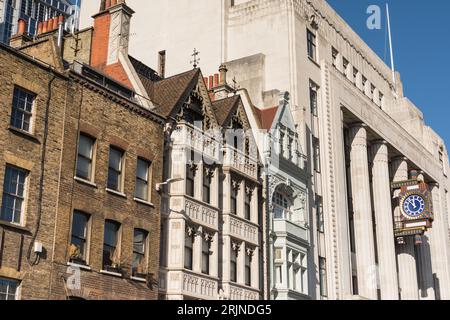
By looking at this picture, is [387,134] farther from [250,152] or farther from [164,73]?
[250,152]

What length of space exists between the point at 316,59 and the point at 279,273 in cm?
2307

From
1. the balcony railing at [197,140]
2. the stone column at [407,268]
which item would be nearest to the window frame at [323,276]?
the balcony railing at [197,140]

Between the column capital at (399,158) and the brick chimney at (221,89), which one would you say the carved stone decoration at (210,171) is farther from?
the column capital at (399,158)

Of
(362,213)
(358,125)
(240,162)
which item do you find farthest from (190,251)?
(358,125)

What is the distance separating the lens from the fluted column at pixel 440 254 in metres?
74.1

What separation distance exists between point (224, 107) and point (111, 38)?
7.86 meters

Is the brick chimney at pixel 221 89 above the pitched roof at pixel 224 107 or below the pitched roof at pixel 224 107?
above

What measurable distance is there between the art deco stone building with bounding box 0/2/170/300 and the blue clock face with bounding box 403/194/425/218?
121 feet

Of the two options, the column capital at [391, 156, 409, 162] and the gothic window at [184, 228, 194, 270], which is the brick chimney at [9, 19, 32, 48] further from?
the column capital at [391, 156, 409, 162]

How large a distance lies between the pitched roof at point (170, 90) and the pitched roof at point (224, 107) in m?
3.20

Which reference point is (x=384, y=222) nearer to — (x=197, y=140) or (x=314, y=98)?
(x=314, y=98)

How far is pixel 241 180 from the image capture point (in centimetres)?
4066

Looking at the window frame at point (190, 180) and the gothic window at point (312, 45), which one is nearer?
the window frame at point (190, 180)

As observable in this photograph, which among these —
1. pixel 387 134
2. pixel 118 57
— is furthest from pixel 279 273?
pixel 387 134
